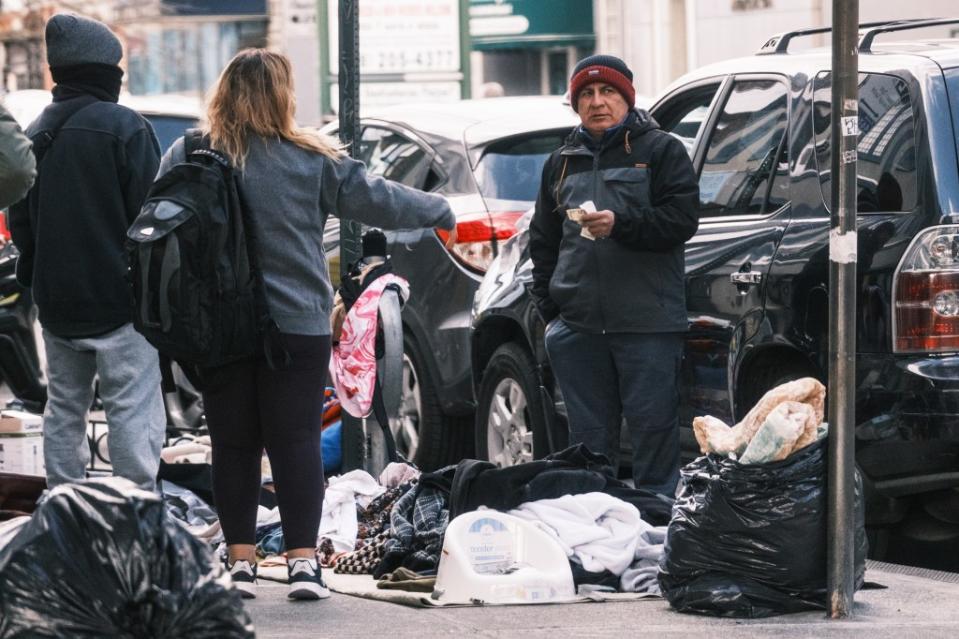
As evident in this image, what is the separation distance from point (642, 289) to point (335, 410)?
7.49 feet

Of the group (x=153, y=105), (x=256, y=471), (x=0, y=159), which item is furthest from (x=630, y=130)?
(x=153, y=105)

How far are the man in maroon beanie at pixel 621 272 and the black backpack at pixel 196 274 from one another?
53.1 inches

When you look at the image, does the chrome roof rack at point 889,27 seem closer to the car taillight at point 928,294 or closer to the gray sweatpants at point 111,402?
the car taillight at point 928,294

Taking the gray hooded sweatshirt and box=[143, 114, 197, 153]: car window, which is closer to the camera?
the gray hooded sweatshirt

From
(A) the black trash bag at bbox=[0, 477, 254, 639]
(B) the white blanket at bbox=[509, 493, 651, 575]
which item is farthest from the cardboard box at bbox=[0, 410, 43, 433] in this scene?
(A) the black trash bag at bbox=[0, 477, 254, 639]

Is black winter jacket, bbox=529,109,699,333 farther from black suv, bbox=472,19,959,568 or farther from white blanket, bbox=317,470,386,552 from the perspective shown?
white blanket, bbox=317,470,386,552

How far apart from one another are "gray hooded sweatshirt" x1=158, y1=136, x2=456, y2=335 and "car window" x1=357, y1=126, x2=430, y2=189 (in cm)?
386

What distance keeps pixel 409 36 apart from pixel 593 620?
50.4 feet

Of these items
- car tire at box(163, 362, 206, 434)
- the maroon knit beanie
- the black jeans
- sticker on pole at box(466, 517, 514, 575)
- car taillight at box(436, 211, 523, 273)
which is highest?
the maroon knit beanie

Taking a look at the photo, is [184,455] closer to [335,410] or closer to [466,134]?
[335,410]

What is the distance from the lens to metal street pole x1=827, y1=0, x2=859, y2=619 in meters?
5.44

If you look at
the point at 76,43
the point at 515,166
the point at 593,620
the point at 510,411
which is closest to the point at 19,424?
the point at 510,411

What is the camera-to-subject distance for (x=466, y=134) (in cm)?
981

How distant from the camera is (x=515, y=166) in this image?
31.5 feet
